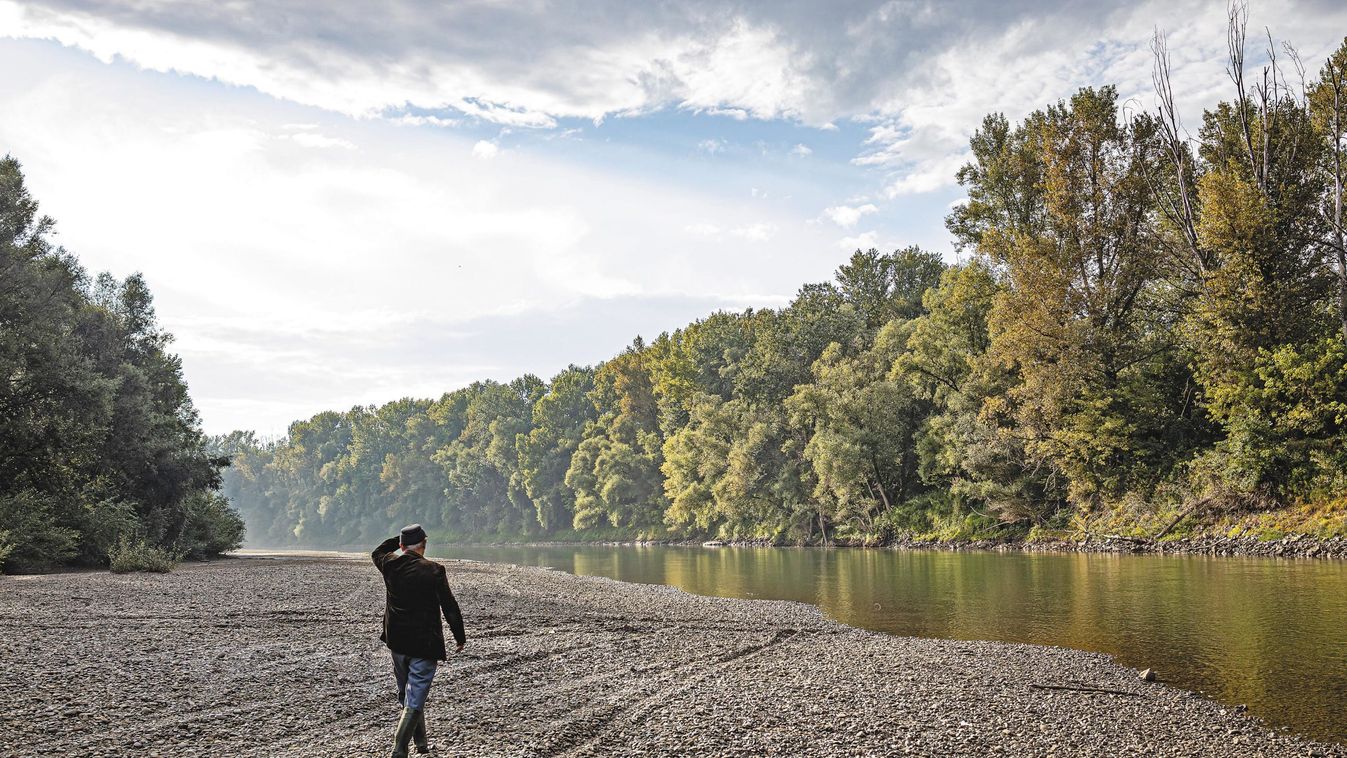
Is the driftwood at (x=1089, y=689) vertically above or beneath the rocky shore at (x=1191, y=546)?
above

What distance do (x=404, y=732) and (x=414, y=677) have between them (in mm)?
590

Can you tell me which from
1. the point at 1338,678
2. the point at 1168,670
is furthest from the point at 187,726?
the point at 1338,678

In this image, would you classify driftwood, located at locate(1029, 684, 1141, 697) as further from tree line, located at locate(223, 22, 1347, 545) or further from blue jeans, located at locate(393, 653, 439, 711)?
tree line, located at locate(223, 22, 1347, 545)

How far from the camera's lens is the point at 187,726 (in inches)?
426

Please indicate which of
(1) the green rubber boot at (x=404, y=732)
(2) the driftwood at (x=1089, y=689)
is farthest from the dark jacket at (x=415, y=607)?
(2) the driftwood at (x=1089, y=689)

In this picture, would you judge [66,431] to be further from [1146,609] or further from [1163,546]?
[1163,546]

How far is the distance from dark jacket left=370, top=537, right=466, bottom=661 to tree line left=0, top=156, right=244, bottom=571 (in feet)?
85.5

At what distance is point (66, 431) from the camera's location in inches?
1302

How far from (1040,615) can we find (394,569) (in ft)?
56.7

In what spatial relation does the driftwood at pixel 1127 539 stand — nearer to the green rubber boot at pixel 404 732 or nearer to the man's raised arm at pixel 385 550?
the man's raised arm at pixel 385 550

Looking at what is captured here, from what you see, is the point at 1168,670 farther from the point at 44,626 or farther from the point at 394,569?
the point at 44,626

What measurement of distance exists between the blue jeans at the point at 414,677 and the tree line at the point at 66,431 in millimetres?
26021

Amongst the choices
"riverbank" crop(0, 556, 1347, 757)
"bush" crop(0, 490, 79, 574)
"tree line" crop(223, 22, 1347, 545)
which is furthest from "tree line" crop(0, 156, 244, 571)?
"tree line" crop(223, 22, 1347, 545)

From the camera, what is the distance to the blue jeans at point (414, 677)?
9.44 m
